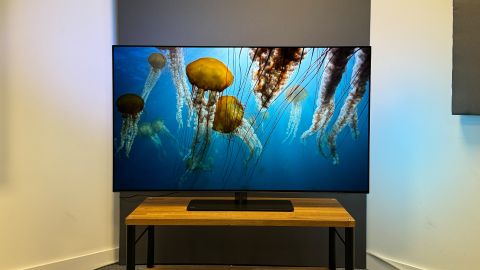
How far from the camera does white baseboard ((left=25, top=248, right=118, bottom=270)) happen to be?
95.4 inches

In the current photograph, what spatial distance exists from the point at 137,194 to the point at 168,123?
0.74 meters

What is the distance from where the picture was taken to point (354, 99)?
2.11m

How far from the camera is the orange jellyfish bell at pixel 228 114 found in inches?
83.2

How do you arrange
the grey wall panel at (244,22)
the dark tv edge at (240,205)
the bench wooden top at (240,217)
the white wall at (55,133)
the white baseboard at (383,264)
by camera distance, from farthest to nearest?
the grey wall panel at (244,22) → the white baseboard at (383,264) → the white wall at (55,133) → the dark tv edge at (240,205) → the bench wooden top at (240,217)

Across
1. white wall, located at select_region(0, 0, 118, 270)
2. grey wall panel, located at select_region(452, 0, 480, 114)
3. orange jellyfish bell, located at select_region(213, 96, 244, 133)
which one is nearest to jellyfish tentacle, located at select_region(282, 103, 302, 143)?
orange jellyfish bell, located at select_region(213, 96, 244, 133)

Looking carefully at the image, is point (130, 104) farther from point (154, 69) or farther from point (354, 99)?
point (354, 99)

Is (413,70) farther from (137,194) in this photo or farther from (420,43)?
(137,194)

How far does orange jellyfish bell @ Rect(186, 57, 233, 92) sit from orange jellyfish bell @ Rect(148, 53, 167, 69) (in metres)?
0.14

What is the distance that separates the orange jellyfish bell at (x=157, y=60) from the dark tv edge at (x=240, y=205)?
77cm

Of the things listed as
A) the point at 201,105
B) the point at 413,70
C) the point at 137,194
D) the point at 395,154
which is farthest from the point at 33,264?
the point at 413,70

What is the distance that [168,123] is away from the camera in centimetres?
212

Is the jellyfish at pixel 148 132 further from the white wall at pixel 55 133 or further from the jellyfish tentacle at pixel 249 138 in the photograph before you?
the white wall at pixel 55 133

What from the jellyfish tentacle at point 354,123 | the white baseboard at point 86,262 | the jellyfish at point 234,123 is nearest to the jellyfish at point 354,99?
the jellyfish tentacle at point 354,123

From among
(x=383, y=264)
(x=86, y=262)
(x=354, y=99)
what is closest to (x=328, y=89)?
(x=354, y=99)
